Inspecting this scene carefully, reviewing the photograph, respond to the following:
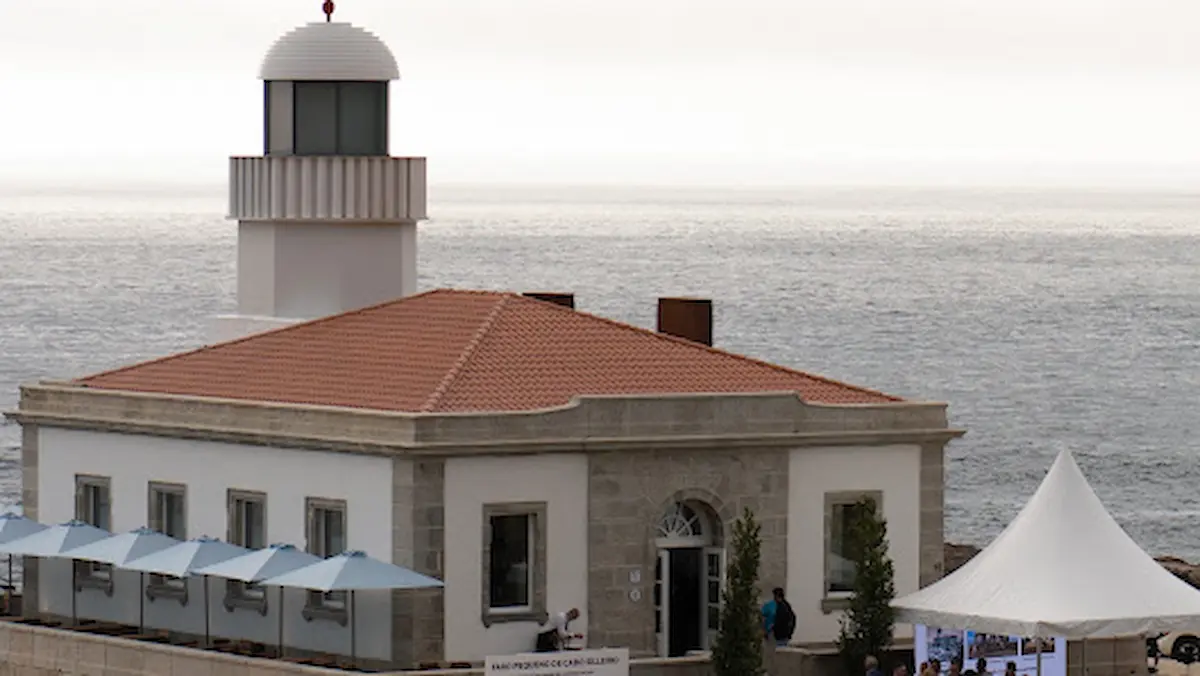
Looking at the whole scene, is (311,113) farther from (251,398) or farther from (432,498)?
(432,498)

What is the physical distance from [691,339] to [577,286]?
134 metres

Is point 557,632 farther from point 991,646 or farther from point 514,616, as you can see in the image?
point 991,646

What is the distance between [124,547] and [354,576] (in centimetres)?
463

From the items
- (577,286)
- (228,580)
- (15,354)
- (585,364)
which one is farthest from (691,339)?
(577,286)

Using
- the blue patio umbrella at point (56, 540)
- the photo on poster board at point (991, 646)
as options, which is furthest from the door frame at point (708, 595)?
the blue patio umbrella at point (56, 540)

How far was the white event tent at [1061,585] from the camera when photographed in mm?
42531

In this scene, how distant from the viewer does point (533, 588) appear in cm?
4362

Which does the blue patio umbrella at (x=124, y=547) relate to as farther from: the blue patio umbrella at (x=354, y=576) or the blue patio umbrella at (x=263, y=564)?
the blue patio umbrella at (x=354, y=576)

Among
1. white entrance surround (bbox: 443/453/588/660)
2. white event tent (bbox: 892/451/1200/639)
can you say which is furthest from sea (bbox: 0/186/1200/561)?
white entrance surround (bbox: 443/453/588/660)

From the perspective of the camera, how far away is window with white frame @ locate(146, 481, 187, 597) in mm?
46531

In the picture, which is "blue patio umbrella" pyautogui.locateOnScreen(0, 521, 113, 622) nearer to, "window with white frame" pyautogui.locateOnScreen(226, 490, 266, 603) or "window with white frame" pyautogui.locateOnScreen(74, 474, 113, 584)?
"window with white frame" pyautogui.locateOnScreen(74, 474, 113, 584)

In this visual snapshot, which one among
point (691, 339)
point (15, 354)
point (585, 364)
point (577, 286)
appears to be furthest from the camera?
point (577, 286)

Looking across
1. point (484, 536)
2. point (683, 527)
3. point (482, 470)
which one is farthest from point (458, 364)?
point (683, 527)

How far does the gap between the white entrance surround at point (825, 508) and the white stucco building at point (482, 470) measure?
28 millimetres
